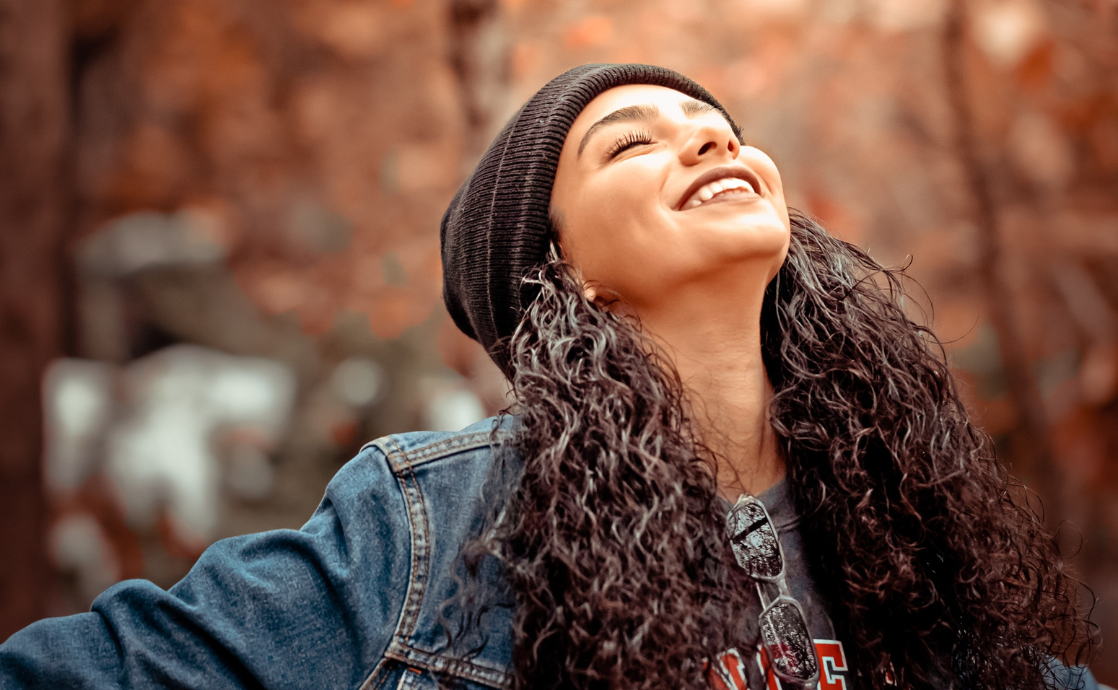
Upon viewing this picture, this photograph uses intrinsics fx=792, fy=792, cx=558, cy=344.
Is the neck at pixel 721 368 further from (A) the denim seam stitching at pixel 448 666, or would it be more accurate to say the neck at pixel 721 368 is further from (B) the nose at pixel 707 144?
(A) the denim seam stitching at pixel 448 666

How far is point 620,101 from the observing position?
129 cm

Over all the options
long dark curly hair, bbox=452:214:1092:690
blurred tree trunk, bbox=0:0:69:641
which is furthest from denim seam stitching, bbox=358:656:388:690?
blurred tree trunk, bbox=0:0:69:641

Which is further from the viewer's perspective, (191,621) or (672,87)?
(672,87)

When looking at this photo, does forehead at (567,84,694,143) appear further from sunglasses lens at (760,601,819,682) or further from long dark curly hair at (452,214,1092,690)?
sunglasses lens at (760,601,819,682)

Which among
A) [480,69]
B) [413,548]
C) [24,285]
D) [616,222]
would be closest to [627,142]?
[616,222]

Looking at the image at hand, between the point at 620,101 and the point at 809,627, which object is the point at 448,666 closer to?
the point at 809,627

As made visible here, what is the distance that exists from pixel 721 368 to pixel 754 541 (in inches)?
9.8

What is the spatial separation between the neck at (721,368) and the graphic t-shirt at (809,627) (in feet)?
0.14

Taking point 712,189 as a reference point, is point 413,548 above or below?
below

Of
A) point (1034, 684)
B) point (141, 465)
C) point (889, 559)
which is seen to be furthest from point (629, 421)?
point (141, 465)

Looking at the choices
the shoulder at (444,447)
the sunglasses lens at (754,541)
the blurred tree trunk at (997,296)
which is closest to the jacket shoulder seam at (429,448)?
the shoulder at (444,447)

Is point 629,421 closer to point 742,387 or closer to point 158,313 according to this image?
point 742,387

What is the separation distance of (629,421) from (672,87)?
2.22 ft

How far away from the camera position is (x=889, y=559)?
1084 mm
